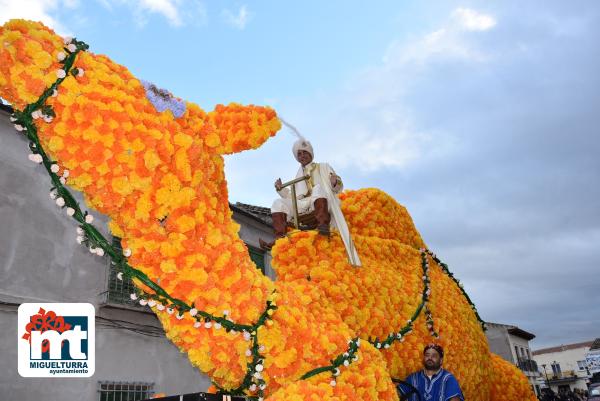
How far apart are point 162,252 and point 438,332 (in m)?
2.24

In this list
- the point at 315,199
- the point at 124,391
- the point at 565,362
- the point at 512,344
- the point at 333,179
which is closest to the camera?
the point at 315,199

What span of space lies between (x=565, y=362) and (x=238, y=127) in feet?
189

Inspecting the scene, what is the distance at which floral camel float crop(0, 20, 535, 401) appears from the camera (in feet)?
6.42

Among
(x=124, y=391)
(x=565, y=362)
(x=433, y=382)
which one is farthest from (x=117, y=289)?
(x=565, y=362)

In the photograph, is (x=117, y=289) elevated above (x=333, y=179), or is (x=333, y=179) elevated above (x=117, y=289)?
(x=117, y=289)

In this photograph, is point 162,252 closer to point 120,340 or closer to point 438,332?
point 438,332

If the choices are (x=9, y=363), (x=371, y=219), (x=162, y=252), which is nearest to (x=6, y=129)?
(x=9, y=363)

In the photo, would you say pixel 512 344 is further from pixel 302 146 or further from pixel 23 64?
pixel 23 64

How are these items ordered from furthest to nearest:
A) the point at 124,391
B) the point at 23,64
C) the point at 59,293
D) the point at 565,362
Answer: the point at 565,362 → the point at 124,391 → the point at 59,293 → the point at 23,64

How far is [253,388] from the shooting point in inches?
90.0

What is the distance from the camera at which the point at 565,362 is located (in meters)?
50.2
